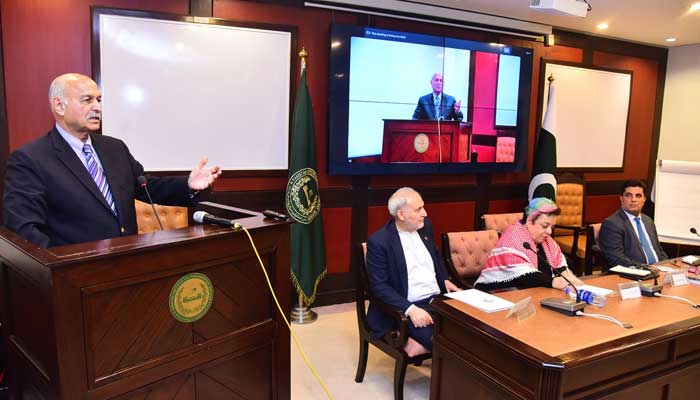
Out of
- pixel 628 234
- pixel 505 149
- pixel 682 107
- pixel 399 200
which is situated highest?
pixel 682 107

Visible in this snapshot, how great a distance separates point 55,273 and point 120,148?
94 centimetres

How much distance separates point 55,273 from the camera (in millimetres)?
1178

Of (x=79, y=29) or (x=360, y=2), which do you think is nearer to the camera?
(x=79, y=29)

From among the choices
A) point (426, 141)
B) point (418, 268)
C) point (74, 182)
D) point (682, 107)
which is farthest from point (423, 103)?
point (682, 107)

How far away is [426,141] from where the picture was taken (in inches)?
176

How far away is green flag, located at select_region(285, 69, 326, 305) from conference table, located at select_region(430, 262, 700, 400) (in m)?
1.78

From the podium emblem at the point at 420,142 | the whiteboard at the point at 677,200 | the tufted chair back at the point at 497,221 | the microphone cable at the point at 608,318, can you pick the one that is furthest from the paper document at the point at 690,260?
the podium emblem at the point at 420,142

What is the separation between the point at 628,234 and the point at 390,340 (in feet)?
7.06

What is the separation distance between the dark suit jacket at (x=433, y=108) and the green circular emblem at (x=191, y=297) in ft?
10.7

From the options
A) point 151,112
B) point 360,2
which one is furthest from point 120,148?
point 360,2

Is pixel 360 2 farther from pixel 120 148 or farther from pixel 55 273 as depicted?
pixel 55 273

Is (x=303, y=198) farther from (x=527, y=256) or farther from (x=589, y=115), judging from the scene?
(x=589, y=115)

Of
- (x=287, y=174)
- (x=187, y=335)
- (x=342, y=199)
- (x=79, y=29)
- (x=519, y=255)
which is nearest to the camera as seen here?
(x=187, y=335)

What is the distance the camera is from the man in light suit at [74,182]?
5.27 feet
